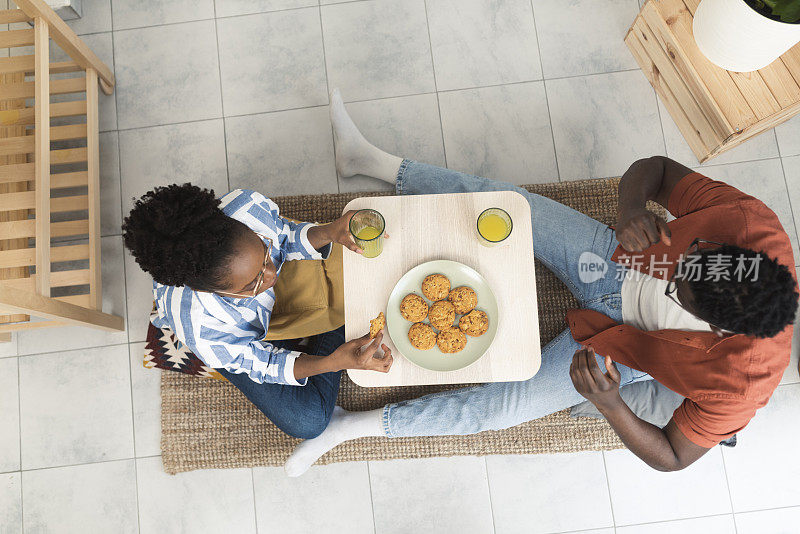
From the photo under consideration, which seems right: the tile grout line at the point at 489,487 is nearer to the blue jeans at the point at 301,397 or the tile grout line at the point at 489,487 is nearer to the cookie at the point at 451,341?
the blue jeans at the point at 301,397

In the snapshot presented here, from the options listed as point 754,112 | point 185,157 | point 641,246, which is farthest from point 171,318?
point 754,112

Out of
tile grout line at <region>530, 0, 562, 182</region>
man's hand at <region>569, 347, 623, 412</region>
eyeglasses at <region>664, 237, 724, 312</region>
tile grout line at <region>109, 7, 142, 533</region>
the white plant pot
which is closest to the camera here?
eyeglasses at <region>664, 237, 724, 312</region>

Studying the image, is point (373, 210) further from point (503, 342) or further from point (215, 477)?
point (215, 477)

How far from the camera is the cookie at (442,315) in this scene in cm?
127

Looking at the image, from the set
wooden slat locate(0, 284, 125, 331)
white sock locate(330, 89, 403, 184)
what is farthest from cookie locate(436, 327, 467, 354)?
wooden slat locate(0, 284, 125, 331)

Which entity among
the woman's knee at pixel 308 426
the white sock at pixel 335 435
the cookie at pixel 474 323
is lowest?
the white sock at pixel 335 435

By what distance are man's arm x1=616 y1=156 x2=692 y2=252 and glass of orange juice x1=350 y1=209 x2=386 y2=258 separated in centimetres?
61

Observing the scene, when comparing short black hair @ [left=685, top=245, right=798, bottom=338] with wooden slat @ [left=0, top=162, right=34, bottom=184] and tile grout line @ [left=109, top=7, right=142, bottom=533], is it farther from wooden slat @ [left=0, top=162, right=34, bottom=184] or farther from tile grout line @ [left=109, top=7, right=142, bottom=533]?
wooden slat @ [left=0, top=162, right=34, bottom=184]

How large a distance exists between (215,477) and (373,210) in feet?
4.13

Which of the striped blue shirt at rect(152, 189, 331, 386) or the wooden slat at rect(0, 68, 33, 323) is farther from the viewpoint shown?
the wooden slat at rect(0, 68, 33, 323)

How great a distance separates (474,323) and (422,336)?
0.44ft

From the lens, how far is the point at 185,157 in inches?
80.2

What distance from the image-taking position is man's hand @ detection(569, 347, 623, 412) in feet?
4.08

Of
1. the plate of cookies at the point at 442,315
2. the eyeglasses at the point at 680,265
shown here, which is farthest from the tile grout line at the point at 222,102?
the eyeglasses at the point at 680,265
